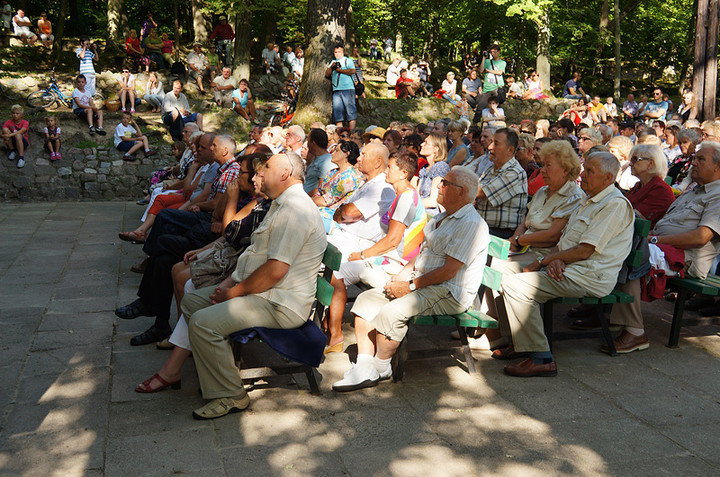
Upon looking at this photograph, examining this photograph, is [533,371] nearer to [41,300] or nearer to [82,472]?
[82,472]

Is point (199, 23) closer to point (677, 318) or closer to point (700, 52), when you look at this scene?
point (700, 52)

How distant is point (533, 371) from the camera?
434 cm

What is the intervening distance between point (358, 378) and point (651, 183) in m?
3.14

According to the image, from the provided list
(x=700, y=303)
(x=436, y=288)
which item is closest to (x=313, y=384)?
(x=436, y=288)

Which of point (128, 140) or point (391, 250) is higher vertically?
point (128, 140)

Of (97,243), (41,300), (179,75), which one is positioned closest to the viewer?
(41,300)

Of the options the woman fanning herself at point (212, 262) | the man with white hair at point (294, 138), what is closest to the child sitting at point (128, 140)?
the man with white hair at point (294, 138)

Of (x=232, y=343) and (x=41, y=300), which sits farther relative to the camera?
(x=41, y=300)

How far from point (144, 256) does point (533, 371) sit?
5.05 meters

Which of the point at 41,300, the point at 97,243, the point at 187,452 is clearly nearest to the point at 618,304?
the point at 187,452

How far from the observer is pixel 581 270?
445cm

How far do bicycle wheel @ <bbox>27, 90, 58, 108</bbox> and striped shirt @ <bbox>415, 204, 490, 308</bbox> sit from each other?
13.7 metres

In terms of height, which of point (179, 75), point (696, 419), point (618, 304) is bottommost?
point (696, 419)

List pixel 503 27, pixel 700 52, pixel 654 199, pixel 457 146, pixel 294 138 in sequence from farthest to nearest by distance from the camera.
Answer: pixel 503 27 → pixel 700 52 → pixel 457 146 → pixel 294 138 → pixel 654 199
